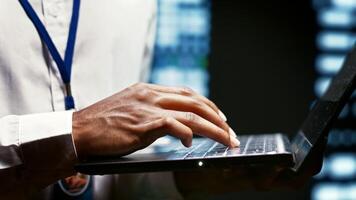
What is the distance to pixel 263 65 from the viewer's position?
1.96 meters

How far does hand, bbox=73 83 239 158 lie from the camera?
54 centimetres

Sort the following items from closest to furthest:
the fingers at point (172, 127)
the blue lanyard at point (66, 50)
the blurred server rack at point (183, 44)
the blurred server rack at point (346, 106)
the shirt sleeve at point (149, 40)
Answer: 1. the fingers at point (172, 127)
2. the blue lanyard at point (66, 50)
3. the shirt sleeve at point (149, 40)
4. the blurred server rack at point (183, 44)
5. the blurred server rack at point (346, 106)

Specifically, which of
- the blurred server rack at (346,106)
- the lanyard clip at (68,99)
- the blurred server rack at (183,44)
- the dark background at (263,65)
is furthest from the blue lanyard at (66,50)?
the blurred server rack at (346,106)

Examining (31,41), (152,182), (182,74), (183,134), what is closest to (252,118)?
(182,74)

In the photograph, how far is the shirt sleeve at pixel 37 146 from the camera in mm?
556

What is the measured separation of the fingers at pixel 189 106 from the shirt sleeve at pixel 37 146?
101mm

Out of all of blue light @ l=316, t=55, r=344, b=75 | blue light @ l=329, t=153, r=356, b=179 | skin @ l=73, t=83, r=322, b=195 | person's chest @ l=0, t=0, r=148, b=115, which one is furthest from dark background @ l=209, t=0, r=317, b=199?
skin @ l=73, t=83, r=322, b=195

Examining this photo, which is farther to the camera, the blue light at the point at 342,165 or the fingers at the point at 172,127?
the blue light at the point at 342,165

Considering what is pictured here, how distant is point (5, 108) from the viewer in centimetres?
77

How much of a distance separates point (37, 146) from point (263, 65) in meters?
1.48

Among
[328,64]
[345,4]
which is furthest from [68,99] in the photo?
[345,4]

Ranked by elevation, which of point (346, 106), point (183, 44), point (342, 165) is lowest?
point (342, 165)

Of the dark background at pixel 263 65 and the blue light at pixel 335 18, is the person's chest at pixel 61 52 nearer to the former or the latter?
the dark background at pixel 263 65

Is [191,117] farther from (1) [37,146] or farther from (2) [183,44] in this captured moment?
(2) [183,44]
